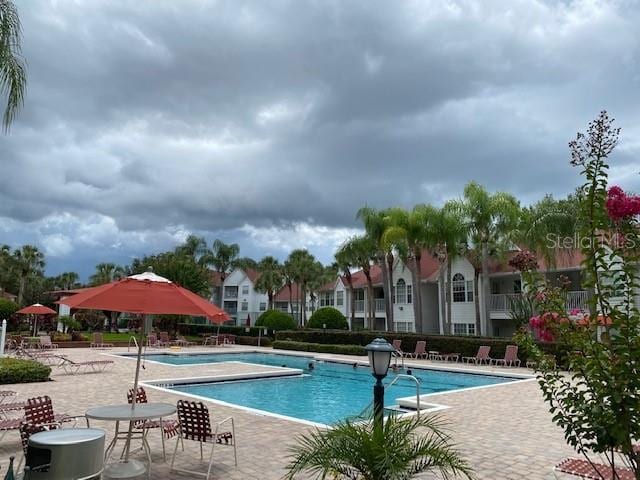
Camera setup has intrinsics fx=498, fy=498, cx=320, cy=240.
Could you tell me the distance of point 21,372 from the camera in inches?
605

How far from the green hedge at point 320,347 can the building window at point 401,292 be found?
45.4 ft

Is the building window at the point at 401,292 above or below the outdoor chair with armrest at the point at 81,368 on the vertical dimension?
above

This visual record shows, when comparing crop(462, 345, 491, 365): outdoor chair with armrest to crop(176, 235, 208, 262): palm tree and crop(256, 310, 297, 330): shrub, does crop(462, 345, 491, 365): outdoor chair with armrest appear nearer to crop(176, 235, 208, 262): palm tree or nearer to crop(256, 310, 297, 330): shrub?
crop(256, 310, 297, 330): shrub

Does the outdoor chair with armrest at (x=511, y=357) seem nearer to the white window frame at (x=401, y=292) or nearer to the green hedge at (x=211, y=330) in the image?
the white window frame at (x=401, y=292)

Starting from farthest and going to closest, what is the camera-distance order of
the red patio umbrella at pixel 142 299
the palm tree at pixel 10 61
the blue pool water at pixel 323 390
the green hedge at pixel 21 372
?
the green hedge at pixel 21 372 → the blue pool water at pixel 323 390 → the palm tree at pixel 10 61 → the red patio umbrella at pixel 142 299

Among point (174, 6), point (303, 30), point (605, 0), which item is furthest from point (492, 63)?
point (174, 6)

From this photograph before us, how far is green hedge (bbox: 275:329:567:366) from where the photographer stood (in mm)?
24781

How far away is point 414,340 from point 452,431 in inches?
787

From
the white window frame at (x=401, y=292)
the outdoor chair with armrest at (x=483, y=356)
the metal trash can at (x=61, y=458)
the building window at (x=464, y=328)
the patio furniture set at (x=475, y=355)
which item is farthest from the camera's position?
the white window frame at (x=401, y=292)

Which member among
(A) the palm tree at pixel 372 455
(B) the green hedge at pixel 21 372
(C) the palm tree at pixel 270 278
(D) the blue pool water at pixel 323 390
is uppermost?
(C) the palm tree at pixel 270 278

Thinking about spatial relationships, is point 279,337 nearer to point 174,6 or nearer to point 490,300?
point 490,300

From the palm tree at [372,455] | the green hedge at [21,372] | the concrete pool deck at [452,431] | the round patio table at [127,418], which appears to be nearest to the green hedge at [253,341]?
the concrete pool deck at [452,431]

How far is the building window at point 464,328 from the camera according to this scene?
37884 mm

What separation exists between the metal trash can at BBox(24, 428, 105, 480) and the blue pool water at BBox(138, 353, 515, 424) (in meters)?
8.40
